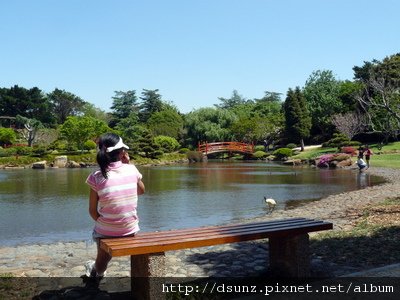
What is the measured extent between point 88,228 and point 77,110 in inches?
2897

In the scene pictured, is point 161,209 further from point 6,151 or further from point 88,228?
point 6,151

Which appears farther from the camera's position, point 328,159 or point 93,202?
point 328,159

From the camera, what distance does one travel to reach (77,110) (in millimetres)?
79625

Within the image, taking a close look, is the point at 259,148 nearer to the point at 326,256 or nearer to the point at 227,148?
the point at 227,148

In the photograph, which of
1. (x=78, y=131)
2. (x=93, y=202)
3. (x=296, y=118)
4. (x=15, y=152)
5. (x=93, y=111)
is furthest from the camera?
(x=93, y=111)

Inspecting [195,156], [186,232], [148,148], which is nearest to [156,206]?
[186,232]

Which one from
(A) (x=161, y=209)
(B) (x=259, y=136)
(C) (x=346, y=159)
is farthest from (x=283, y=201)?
(B) (x=259, y=136)

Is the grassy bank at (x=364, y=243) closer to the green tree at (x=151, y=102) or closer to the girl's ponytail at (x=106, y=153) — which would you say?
the girl's ponytail at (x=106, y=153)

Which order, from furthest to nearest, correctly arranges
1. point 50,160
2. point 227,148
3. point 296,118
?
point 227,148, point 296,118, point 50,160

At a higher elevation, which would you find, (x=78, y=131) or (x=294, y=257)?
(x=78, y=131)

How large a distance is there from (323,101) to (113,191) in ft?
161

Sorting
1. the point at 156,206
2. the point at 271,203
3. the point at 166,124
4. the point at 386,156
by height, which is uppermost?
the point at 166,124

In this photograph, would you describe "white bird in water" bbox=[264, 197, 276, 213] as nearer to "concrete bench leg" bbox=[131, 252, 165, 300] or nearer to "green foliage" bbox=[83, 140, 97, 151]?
"concrete bench leg" bbox=[131, 252, 165, 300]

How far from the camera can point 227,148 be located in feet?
162
